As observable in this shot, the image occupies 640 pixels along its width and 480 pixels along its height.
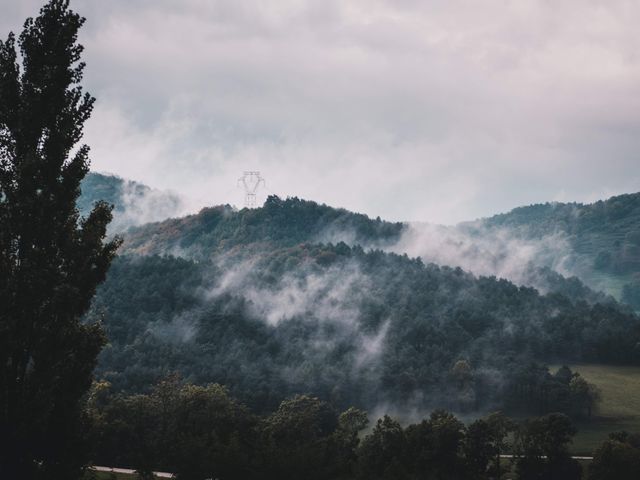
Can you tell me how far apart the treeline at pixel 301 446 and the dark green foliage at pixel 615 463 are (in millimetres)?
164

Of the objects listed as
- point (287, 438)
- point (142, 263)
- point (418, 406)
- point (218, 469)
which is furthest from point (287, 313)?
point (218, 469)

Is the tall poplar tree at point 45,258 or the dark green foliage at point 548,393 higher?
the tall poplar tree at point 45,258

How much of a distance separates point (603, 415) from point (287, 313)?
91.7 metres

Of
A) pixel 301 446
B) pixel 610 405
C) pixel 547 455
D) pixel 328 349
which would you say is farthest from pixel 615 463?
pixel 328 349

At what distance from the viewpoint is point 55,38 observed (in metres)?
31.2

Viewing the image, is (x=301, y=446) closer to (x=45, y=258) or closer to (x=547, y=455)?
(x=547, y=455)

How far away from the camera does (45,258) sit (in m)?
29.8

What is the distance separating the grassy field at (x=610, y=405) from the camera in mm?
117750

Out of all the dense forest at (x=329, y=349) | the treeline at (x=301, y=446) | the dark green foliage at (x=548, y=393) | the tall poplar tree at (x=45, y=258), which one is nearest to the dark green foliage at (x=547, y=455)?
the treeline at (x=301, y=446)

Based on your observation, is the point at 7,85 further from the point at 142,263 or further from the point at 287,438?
the point at 142,263

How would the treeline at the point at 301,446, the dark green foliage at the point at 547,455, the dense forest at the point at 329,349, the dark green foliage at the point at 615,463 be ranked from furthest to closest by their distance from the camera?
the dense forest at the point at 329,349 < the dark green foliage at the point at 547,455 < the dark green foliage at the point at 615,463 < the treeline at the point at 301,446

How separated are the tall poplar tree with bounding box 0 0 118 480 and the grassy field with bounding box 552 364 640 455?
9670cm

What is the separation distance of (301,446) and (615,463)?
36.7 metres

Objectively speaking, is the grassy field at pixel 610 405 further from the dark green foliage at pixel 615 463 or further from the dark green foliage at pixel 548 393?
the dark green foliage at pixel 615 463
